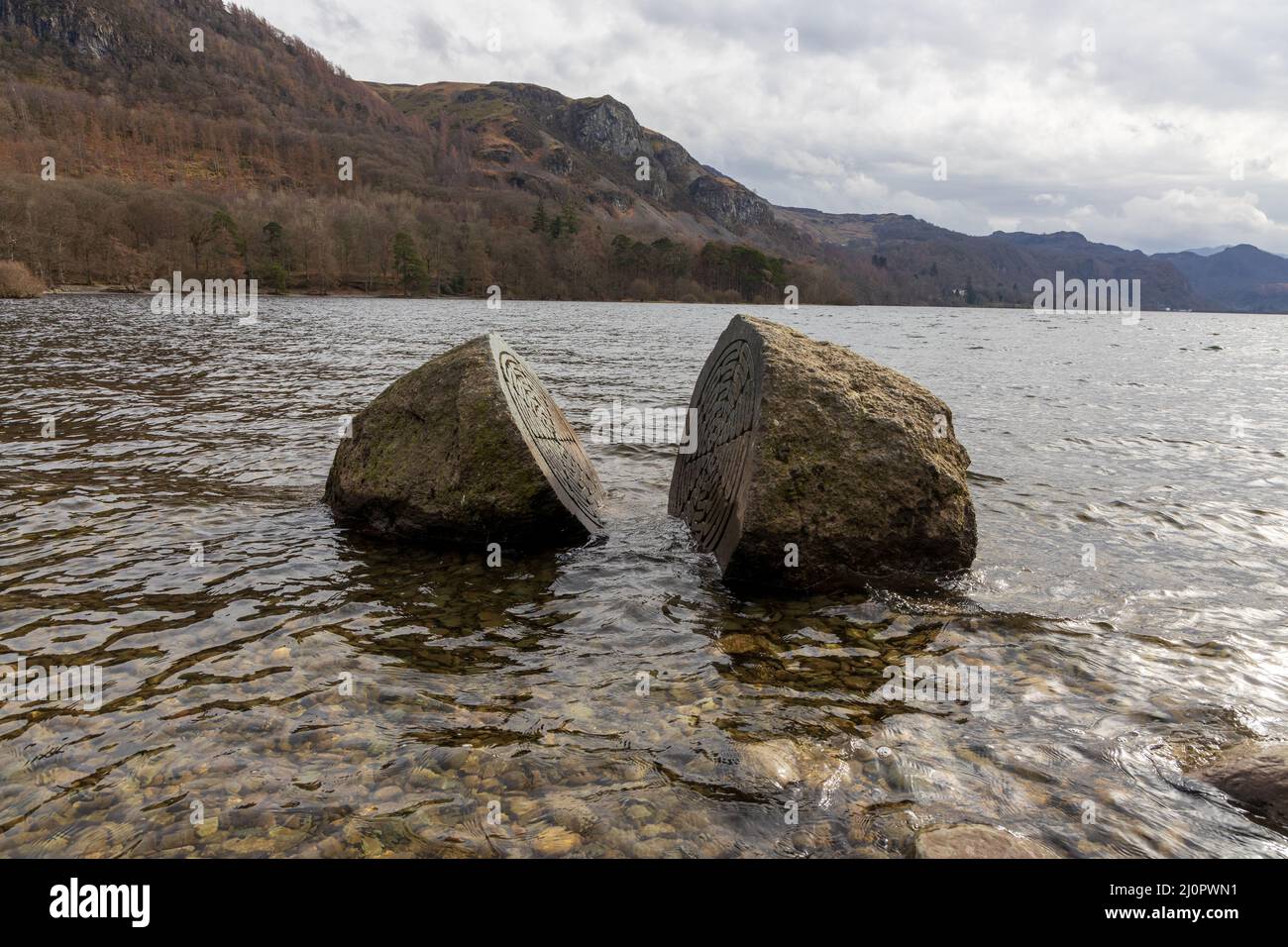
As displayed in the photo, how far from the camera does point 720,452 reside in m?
8.16

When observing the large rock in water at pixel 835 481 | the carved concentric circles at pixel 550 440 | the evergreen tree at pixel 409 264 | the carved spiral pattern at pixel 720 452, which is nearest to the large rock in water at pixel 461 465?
the carved concentric circles at pixel 550 440

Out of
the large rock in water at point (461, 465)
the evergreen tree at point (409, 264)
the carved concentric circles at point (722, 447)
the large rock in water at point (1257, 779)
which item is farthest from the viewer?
the evergreen tree at point (409, 264)

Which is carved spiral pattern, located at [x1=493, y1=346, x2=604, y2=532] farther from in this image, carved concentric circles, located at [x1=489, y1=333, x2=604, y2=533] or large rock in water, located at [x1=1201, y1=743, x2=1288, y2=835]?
large rock in water, located at [x1=1201, y1=743, x2=1288, y2=835]

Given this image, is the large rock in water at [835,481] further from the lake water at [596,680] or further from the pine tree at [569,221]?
the pine tree at [569,221]

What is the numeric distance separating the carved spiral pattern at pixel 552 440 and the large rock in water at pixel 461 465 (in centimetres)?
3

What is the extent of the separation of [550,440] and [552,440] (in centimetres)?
8

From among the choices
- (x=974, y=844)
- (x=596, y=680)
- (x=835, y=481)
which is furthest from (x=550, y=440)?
(x=974, y=844)

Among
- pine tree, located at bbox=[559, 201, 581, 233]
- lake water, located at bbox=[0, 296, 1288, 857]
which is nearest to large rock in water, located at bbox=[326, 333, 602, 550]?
lake water, located at bbox=[0, 296, 1288, 857]

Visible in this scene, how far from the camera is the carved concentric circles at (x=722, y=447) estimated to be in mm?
7273

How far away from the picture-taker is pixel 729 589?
23.0 ft

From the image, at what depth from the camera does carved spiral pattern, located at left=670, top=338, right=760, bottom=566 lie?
24.1 feet

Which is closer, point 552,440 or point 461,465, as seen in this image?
point 461,465

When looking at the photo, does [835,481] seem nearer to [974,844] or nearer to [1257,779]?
[1257,779]
